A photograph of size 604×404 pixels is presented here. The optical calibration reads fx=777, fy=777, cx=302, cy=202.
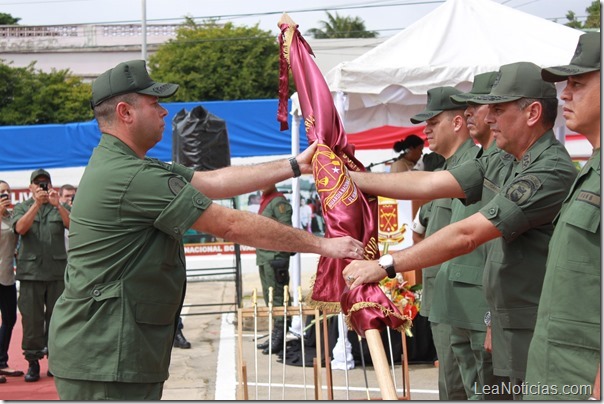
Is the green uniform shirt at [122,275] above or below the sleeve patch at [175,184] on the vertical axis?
below

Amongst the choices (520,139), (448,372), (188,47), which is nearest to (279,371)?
(448,372)

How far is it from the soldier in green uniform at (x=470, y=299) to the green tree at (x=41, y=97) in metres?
24.7

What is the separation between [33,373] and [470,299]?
18.6ft

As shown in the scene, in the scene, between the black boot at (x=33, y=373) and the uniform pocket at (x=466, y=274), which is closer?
the uniform pocket at (x=466, y=274)

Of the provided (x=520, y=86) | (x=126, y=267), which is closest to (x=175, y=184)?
(x=126, y=267)

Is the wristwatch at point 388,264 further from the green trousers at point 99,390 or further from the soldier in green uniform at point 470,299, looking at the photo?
the green trousers at point 99,390

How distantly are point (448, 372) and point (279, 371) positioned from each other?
138 inches

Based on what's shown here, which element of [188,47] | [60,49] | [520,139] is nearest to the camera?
[520,139]

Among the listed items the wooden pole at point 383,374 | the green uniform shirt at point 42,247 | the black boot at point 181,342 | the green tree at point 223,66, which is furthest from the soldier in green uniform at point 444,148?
the green tree at point 223,66

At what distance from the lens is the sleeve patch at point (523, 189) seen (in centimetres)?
374

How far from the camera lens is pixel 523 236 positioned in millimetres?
3963

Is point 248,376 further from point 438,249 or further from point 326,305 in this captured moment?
point 438,249

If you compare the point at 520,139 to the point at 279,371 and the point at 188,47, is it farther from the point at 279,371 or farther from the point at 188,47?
the point at 188,47

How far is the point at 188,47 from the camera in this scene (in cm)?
3284
